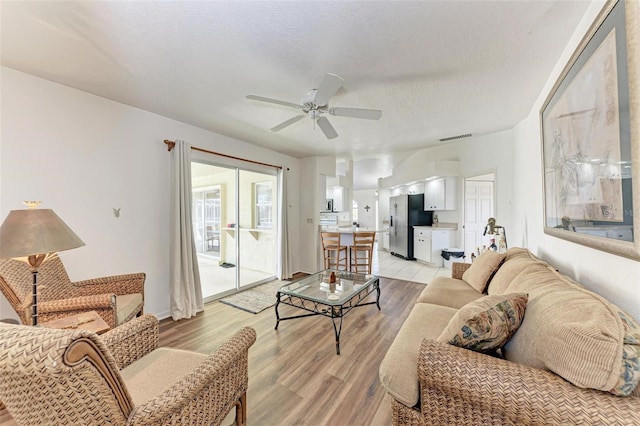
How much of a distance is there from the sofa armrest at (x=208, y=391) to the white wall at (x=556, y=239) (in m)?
1.82

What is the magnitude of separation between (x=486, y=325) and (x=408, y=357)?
1.42 feet

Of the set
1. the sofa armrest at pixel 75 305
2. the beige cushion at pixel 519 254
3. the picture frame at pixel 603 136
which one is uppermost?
the picture frame at pixel 603 136

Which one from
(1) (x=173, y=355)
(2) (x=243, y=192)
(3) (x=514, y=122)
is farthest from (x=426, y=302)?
(2) (x=243, y=192)

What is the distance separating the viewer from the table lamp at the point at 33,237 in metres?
1.36

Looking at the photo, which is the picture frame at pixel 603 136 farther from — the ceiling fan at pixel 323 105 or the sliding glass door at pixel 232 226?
the sliding glass door at pixel 232 226

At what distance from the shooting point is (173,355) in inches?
54.9

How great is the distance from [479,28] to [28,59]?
3236 millimetres

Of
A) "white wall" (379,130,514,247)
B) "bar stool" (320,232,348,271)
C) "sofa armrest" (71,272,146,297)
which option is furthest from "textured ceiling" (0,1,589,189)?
"bar stool" (320,232,348,271)

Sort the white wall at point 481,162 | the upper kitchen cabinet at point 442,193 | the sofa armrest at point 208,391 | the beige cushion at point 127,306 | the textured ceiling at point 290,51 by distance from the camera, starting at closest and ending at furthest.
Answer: the sofa armrest at point 208,391 < the textured ceiling at point 290,51 < the beige cushion at point 127,306 < the white wall at point 481,162 < the upper kitchen cabinet at point 442,193

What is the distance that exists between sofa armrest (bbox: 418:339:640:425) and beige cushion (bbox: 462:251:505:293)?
1.52 m

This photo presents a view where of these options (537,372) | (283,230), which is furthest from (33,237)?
(283,230)

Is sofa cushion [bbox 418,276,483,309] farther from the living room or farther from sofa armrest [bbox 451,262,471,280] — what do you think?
the living room

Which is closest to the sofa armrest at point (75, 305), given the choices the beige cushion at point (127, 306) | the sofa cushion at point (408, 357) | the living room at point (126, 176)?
the beige cushion at point (127, 306)

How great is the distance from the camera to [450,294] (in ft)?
7.48
